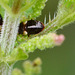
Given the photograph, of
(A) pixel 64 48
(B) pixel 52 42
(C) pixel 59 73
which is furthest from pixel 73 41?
(B) pixel 52 42

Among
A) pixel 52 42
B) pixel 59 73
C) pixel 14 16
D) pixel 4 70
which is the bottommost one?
pixel 59 73

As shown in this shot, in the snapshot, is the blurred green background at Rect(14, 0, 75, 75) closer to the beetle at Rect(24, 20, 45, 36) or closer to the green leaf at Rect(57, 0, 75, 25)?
the beetle at Rect(24, 20, 45, 36)

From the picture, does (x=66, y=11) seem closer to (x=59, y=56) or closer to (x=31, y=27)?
(x=31, y=27)

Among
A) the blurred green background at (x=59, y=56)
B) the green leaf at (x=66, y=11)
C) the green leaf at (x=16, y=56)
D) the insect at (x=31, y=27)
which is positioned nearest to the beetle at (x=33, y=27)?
the insect at (x=31, y=27)

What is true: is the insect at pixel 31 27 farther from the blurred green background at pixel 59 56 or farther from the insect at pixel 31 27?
the blurred green background at pixel 59 56

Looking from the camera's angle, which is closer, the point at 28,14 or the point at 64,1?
the point at 64,1

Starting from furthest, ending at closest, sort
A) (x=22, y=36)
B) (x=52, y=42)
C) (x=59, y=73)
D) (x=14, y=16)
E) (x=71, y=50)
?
(x=71, y=50) < (x=59, y=73) < (x=52, y=42) < (x=22, y=36) < (x=14, y=16)

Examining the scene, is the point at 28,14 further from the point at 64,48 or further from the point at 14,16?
the point at 64,48

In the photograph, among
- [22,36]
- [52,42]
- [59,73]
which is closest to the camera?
[22,36]
